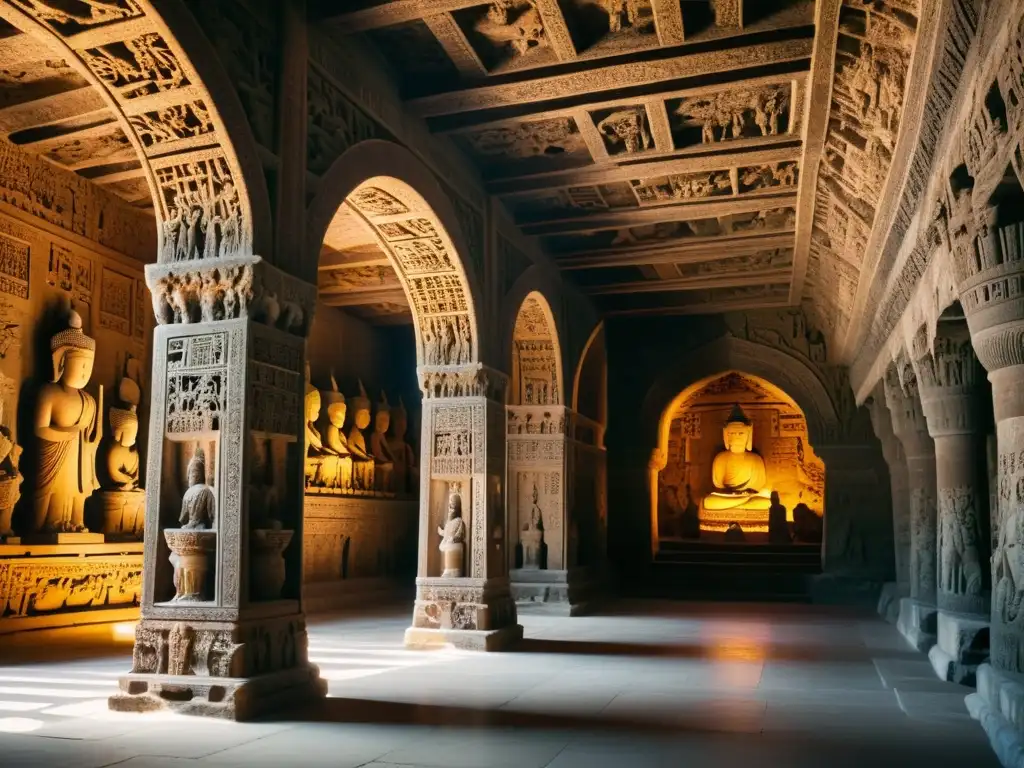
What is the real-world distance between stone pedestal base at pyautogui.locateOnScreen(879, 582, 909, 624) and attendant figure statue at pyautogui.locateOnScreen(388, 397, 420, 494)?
8.20m

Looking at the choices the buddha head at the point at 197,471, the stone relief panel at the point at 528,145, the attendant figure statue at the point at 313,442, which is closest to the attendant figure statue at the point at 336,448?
the attendant figure statue at the point at 313,442

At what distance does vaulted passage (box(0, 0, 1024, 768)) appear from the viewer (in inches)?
229

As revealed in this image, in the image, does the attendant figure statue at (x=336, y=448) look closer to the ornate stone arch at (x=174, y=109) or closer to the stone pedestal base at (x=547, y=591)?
the stone pedestal base at (x=547, y=591)

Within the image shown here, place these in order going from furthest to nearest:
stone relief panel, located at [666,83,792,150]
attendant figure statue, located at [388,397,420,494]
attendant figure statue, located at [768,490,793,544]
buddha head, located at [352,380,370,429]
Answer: attendant figure statue, located at [768,490,793,544] → attendant figure statue, located at [388,397,420,494] → buddha head, located at [352,380,370,429] → stone relief panel, located at [666,83,792,150]

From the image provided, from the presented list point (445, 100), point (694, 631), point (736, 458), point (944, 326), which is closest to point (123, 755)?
point (445, 100)

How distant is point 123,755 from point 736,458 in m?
21.3

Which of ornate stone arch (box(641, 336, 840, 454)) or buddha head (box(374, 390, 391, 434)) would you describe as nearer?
buddha head (box(374, 390, 391, 434))

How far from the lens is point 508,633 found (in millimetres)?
9914

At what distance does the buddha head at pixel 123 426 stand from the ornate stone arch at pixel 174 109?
17.5ft

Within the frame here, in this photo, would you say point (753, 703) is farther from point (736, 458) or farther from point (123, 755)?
point (736, 458)

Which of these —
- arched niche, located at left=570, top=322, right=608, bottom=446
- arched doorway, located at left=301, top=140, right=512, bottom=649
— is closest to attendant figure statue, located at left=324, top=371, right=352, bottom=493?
arched niche, located at left=570, top=322, right=608, bottom=446

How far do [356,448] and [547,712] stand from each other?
10.2m

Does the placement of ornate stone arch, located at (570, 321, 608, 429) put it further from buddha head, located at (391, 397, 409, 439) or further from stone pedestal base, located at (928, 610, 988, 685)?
stone pedestal base, located at (928, 610, 988, 685)

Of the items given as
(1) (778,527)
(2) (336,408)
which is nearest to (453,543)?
(2) (336,408)
